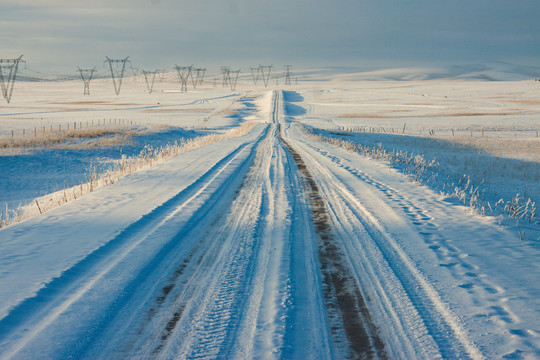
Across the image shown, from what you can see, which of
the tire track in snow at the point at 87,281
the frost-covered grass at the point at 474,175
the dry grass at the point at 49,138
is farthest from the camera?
the dry grass at the point at 49,138

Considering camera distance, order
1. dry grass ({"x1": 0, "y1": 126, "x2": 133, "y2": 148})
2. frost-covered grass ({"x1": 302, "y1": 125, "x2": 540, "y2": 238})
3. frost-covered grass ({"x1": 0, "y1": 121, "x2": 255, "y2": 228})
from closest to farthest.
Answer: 1. frost-covered grass ({"x1": 302, "y1": 125, "x2": 540, "y2": 238})
2. frost-covered grass ({"x1": 0, "y1": 121, "x2": 255, "y2": 228})
3. dry grass ({"x1": 0, "y1": 126, "x2": 133, "y2": 148})

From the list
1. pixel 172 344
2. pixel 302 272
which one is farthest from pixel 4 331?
pixel 302 272

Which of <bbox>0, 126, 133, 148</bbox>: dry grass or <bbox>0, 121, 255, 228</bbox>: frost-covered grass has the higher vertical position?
<bbox>0, 126, 133, 148</bbox>: dry grass

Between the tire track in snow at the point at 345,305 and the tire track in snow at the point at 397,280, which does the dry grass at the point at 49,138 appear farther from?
the tire track in snow at the point at 345,305

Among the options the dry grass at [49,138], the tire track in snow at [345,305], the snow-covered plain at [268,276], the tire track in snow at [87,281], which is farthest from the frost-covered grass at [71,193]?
the dry grass at [49,138]

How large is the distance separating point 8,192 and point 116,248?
40.3 ft

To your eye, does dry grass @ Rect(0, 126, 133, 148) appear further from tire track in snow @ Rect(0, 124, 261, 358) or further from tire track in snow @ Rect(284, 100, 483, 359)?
tire track in snow @ Rect(284, 100, 483, 359)

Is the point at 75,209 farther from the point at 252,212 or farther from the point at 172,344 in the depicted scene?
the point at 172,344

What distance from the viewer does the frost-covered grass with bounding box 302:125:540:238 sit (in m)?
8.94

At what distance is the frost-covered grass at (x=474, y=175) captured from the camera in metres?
8.94

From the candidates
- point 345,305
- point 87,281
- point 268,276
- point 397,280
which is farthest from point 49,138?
point 345,305

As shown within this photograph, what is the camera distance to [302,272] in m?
5.25

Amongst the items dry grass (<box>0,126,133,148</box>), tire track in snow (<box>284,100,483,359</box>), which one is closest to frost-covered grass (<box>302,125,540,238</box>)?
tire track in snow (<box>284,100,483,359</box>)

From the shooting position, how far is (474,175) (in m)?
17.5
